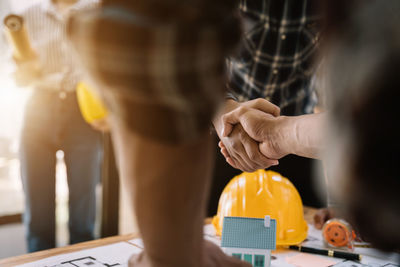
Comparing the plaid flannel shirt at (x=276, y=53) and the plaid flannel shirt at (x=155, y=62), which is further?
the plaid flannel shirt at (x=276, y=53)

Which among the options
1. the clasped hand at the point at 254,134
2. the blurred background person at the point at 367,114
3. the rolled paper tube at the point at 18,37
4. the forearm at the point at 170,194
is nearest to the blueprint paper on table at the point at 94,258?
the clasped hand at the point at 254,134

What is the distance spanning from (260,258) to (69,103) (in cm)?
124

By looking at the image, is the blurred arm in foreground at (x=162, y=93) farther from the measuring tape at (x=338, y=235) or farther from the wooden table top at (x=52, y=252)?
the measuring tape at (x=338, y=235)

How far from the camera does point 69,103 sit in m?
1.64

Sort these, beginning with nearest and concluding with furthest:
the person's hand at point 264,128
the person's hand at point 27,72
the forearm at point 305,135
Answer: the forearm at point 305,135
the person's hand at point 264,128
the person's hand at point 27,72

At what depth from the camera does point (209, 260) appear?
38 centimetres

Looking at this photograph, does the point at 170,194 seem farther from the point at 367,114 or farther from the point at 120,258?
the point at 120,258

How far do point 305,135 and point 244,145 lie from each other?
0.22 m

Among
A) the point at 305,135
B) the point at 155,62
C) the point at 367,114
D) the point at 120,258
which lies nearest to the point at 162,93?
the point at 155,62

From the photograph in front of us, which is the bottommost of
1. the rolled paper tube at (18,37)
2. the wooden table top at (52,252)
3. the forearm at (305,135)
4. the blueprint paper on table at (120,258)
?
the blueprint paper on table at (120,258)

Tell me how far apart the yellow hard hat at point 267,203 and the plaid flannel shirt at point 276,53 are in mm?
346

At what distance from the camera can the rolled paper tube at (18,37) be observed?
120 centimetres

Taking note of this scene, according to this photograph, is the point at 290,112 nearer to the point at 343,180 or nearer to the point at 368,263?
the point at 368,263

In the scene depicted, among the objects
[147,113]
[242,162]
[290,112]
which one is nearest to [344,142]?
[147,113]
